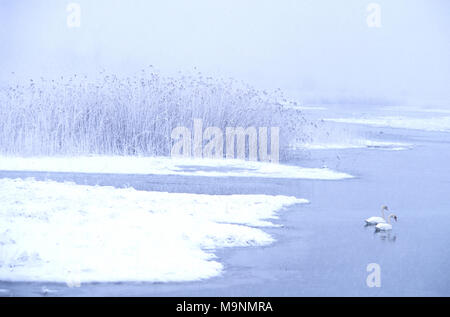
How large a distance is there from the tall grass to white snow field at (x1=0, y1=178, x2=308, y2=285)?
4957 millimetres

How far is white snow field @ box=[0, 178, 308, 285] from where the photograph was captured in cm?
602

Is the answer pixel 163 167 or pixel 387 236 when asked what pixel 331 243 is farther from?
pixel 163 167

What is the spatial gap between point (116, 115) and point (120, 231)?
840cm

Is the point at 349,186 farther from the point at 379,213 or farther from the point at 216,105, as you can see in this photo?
the point at 216,105

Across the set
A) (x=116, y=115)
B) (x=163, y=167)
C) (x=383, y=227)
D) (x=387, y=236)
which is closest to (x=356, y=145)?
(x=116, y=115)

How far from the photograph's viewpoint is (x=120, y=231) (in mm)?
7152

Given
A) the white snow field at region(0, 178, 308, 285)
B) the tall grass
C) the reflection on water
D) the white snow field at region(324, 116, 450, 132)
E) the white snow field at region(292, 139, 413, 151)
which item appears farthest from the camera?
the white snow field at region(324, 116, 450, 132)

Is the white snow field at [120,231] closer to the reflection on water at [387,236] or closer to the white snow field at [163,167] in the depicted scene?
the reflection on water at [387,236]

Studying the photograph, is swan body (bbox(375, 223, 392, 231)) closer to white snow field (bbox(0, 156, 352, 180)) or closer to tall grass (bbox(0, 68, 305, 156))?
white snow field (bbox(0, 156, 352, 180))

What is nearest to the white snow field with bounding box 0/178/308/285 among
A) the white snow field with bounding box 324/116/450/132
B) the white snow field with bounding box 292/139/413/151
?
the white snow field with bounding box 292/139/413/151

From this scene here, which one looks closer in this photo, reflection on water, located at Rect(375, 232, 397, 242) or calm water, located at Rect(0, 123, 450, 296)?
calm water, located at Rect(0, 123, 450, 296)
